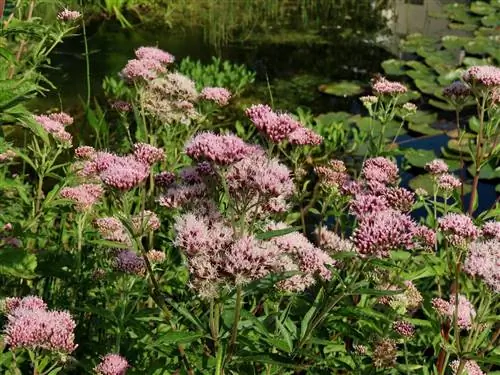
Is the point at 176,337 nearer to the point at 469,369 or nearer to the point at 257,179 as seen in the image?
the point at 257,179

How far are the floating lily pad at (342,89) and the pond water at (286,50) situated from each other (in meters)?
0.07

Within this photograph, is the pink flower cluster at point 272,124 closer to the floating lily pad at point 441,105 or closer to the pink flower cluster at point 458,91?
the pink flower cluster at point 458,91

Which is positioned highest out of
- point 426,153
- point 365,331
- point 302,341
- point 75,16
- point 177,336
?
point 75,16

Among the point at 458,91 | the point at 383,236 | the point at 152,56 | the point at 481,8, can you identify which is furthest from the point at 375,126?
the point at 481,8

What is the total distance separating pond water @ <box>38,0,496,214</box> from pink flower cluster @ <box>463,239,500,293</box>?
10.8 ft

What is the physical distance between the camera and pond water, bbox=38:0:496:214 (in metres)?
6.55

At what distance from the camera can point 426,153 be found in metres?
5.26

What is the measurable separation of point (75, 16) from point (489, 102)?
1737 millimetres

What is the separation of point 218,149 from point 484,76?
1.40 meters

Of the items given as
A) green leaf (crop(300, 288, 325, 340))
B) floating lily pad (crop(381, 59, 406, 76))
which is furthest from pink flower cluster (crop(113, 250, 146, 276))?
floating lily pad (crop(381, 59, 406, 76))

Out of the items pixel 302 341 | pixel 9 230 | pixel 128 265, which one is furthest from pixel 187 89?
pixel 302 341

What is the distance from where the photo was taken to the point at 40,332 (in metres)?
1.68

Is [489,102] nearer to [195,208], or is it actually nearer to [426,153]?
[195,208]

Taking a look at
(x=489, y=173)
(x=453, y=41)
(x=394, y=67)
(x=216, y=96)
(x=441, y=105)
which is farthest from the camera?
(x=453, y=41)
